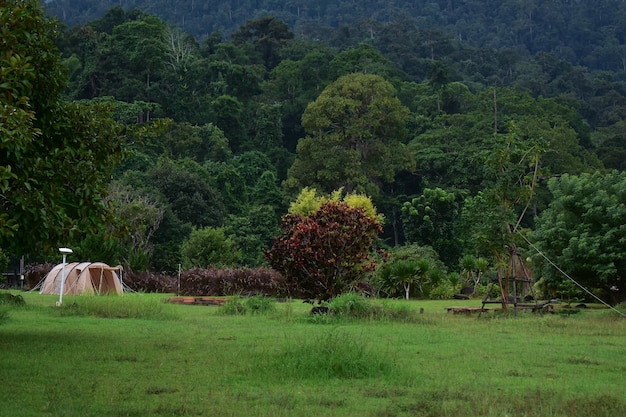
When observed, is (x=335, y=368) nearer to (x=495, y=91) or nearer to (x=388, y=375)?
(x=388, y=375)

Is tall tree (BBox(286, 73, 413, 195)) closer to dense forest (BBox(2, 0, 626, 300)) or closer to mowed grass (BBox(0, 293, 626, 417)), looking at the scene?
dense forest (BBox(2, 0, 626, 300))

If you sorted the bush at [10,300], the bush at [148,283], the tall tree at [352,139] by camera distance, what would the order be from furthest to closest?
the tall tree at [352,139], the bush at [148,283], the bush at [10,300]

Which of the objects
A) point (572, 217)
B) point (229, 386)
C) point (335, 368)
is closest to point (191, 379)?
point (229, 386)

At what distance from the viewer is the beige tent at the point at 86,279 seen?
96.2ft

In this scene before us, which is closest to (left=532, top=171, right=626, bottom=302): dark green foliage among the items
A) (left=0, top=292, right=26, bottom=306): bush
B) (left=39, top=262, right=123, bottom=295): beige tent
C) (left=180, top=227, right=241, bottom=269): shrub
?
(left=0, top=292, right=26, bottom=306): bush

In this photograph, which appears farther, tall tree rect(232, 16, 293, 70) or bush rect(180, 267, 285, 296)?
tall tree rect(232, 16, 293, 70)

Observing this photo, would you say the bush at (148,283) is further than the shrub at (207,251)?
No

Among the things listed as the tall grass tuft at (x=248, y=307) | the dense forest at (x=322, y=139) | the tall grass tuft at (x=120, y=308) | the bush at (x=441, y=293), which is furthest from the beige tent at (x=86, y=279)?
the bush at (x=441, y=293)

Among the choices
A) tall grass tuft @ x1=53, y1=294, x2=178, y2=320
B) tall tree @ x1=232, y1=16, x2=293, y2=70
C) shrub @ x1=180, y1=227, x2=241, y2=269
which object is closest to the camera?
tall grass tuft @ x1=53, y1=294, x2=178, y2=320

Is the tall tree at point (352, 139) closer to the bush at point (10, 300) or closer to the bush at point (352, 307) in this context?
the bush at point (10, 300)

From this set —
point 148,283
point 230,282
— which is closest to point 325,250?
point 230,282

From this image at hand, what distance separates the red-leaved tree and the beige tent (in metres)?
10.9

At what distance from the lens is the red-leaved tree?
19.8m

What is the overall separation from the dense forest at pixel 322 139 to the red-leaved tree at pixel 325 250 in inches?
122
